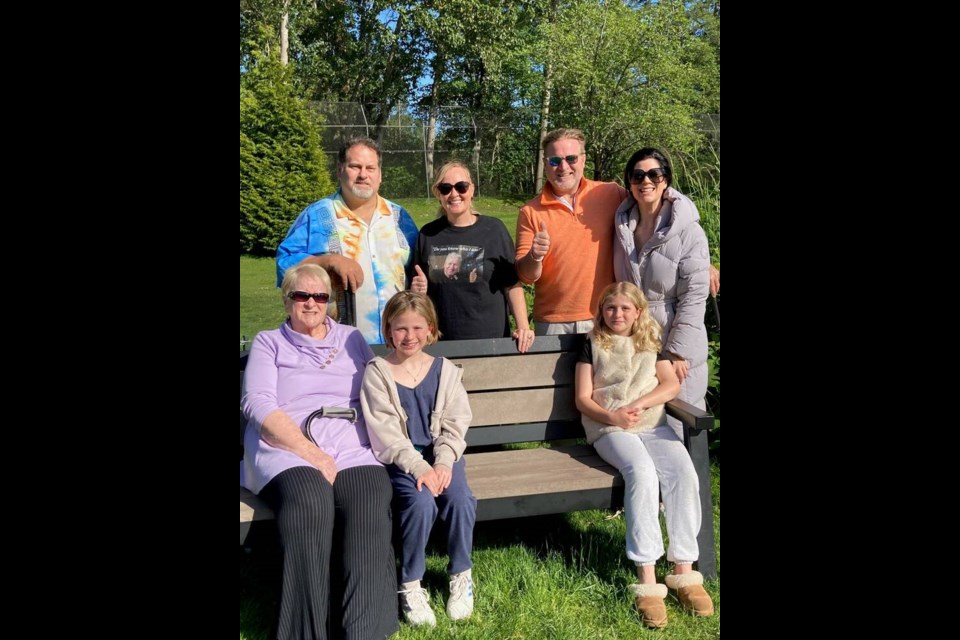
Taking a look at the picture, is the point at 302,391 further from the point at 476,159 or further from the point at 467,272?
the point at 476,159

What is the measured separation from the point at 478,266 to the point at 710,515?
1605 mm

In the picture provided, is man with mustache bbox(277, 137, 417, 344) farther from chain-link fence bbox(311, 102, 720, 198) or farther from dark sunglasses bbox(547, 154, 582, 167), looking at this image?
chain-link fence bbox(311, 102, 720, 198)

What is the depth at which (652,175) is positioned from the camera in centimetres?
367

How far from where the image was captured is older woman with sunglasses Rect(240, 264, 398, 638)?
2842mm

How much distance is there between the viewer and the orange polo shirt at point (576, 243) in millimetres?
3932

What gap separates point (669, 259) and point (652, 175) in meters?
0.40

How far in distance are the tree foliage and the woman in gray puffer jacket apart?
1063 cm

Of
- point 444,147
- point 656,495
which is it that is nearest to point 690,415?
point 656,495

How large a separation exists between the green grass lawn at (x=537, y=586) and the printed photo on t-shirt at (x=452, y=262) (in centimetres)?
134

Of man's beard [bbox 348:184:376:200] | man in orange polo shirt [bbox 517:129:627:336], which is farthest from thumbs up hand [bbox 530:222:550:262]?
man's beard [bbox 348:184:376:200]

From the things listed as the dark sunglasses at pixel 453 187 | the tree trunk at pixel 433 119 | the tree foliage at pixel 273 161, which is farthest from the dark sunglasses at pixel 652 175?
the tree trunk at pixel 433 119

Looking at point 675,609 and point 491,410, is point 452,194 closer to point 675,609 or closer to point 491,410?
point 491,410

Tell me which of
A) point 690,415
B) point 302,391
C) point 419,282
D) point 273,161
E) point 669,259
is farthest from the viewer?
point 273,161

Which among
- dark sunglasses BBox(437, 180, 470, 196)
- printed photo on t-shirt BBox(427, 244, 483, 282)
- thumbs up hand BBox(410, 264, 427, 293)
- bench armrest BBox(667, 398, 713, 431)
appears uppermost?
dark sunglasses BBox(437, 180, 470, 196)
